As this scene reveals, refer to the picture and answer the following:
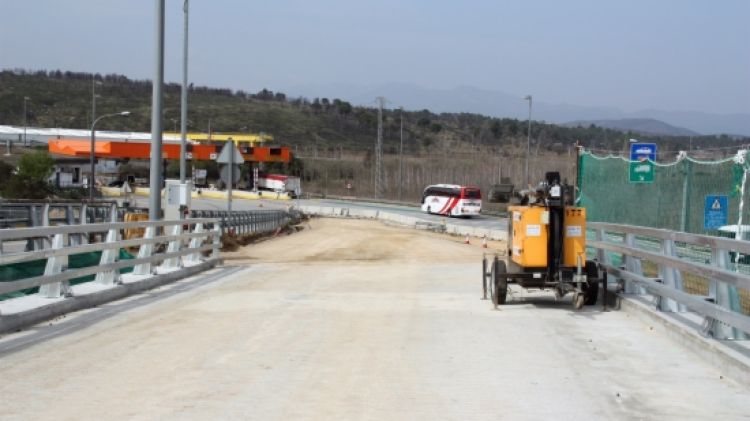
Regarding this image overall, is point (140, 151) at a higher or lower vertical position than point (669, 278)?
higher

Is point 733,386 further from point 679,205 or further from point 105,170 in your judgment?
point 105,170

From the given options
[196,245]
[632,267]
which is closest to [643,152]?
[632,267]

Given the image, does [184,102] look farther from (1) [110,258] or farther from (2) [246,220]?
(1) [110,258]

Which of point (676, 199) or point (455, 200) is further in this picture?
point (455, 200)

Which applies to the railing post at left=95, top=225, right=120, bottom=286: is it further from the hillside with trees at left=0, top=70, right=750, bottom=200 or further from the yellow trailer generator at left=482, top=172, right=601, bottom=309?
the hillside with trees at left=0, top=70, right=750, bottom=200

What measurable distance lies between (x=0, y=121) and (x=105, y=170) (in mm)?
47331

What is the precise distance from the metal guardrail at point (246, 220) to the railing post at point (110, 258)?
16.2 m

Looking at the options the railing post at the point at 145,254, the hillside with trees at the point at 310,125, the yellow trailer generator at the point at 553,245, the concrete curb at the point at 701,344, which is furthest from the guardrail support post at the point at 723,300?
the hillside with trees at the point at 310,125

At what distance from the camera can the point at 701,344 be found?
8.65 metres

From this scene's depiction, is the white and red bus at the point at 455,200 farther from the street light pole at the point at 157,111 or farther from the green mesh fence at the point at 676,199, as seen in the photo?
the street light pole at the point at 157,111

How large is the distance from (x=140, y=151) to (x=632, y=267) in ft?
249

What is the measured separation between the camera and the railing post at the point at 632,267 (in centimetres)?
1238

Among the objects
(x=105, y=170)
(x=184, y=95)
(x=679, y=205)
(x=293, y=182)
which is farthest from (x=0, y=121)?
(x=679, y=205)

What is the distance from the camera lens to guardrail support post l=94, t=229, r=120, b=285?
44.2 feet
